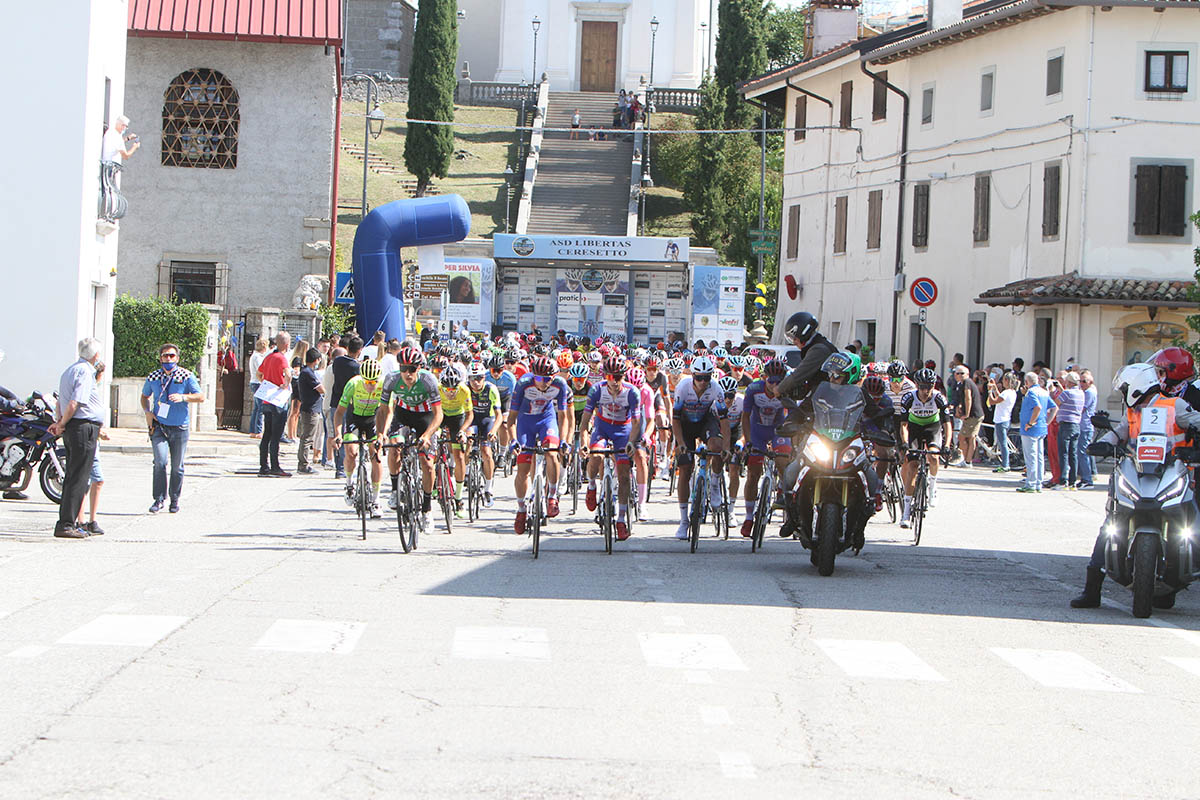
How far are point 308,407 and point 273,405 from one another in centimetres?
114

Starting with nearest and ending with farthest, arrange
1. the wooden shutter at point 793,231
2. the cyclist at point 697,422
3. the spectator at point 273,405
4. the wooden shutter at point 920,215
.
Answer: the cyclist at point 697,422
the spectator at point 273,405
the wooden shutter at point 920,215
the wooden shutter at point 793,231

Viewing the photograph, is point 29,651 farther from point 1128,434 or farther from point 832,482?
point 1128,434

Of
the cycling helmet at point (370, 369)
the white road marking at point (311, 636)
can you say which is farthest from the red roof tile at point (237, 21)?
the white road marking at point (311, 636)

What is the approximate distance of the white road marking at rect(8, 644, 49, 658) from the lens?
871 cm

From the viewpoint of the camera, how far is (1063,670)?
30.9ft

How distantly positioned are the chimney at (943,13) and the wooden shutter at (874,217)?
15.4 ft

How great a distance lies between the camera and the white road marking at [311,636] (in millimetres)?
9234

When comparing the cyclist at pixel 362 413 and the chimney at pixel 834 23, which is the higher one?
the chimney at pixel 834 23

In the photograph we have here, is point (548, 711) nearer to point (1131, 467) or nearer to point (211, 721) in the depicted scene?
point (211, 721)

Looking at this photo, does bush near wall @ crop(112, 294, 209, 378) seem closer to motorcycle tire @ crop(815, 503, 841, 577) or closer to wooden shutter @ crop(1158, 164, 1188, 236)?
motorcycle tire @ crop(815, 503, 841, 577)

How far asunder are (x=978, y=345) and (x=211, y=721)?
1387 inches

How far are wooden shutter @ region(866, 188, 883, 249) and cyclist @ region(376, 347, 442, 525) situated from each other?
31.9m

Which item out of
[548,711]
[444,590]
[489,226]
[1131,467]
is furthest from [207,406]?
[489,226]

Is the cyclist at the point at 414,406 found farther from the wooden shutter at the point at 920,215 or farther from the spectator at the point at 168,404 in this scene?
the wooden shutter at the point at 920,215
